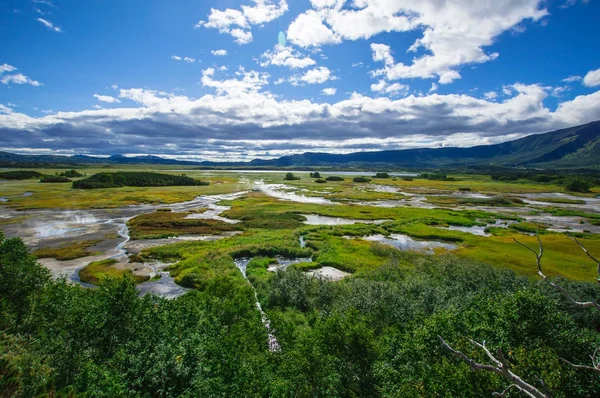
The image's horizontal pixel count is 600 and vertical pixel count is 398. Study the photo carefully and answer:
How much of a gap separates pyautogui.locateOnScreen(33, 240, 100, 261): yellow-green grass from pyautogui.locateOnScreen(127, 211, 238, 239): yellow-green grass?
11.3 meters

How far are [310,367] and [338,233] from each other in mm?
58517

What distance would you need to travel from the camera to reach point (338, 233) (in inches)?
3031

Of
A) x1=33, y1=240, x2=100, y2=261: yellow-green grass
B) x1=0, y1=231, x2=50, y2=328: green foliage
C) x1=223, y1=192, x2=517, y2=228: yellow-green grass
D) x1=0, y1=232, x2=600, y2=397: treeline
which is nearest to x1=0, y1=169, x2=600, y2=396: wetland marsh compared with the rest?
x1=33, y1=240, x2=100, y2=261: yellow-green grass

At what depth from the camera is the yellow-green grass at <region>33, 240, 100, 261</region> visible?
56253mm

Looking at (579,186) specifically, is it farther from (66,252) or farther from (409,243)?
(66,252)

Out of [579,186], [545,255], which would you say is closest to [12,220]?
[545,255]

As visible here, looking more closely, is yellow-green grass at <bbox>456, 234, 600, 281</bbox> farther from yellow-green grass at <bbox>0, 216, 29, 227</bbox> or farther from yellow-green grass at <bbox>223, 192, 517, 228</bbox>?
yellow-green grass at <bbox>0, 216, 29, 227</bbox>

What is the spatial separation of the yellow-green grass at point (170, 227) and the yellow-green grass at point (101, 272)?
20.1 m

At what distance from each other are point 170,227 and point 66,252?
87.2 feet

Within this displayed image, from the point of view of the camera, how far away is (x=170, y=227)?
83.4 metres

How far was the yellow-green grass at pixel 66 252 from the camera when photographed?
56253mm

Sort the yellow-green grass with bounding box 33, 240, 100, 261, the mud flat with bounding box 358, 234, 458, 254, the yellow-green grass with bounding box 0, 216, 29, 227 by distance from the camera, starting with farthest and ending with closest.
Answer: the yellow-green grass with bounding box 0, 216, 29, 227
the mud flat with bounding box 358, 234, 458, 254
the yellow-green grass with bounding box 33, 240, 100, 261

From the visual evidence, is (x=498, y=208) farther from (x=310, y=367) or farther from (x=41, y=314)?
(x=41, y=314)

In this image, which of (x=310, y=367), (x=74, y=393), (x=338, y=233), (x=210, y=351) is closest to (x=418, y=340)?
(x=310, y=367)
